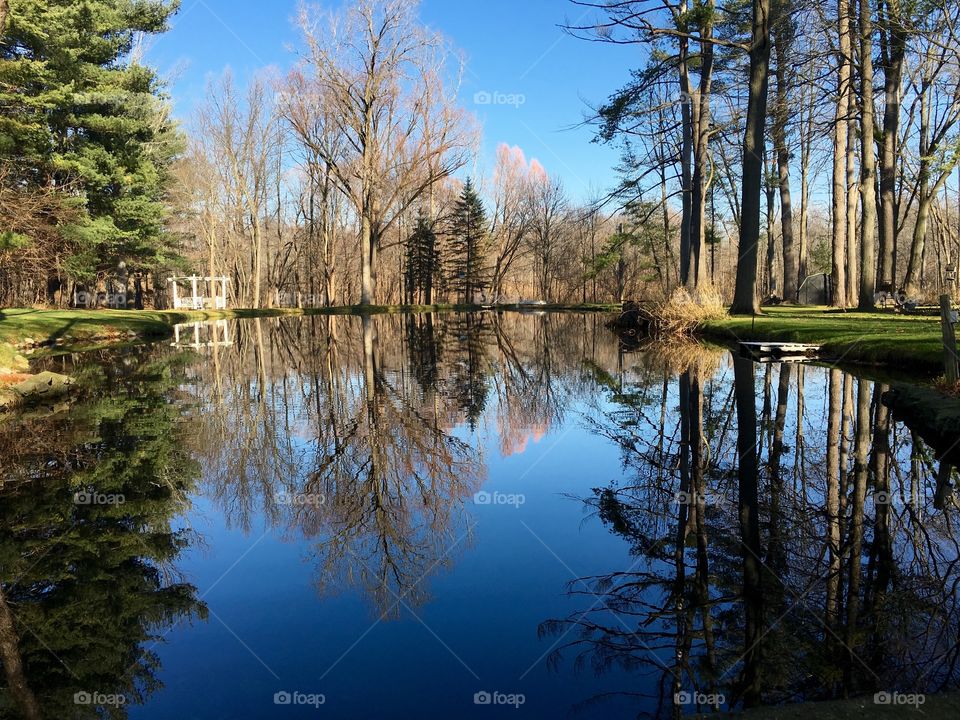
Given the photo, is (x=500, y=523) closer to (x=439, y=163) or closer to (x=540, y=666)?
(x=540, y=666)

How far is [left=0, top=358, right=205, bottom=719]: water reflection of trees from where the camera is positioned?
2.83 meters

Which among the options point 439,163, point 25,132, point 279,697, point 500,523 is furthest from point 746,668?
point 439,163

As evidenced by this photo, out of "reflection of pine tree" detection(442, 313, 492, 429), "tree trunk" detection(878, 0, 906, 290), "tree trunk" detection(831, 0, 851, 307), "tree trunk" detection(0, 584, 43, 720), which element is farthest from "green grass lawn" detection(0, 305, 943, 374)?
"tree trunk" detection(0, 584, 43, 720)

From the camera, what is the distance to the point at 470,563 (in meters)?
4.03

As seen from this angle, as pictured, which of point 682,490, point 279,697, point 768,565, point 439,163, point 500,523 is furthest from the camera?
point 439,163

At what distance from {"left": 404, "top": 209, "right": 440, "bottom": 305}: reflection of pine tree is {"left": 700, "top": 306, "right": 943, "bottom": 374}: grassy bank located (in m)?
42.4

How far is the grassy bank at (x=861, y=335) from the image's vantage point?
404 inches

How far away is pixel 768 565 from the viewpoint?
11.9ft

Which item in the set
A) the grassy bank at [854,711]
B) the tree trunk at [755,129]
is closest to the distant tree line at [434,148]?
the tree trunk at [755,129]

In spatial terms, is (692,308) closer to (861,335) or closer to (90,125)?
(861,335)

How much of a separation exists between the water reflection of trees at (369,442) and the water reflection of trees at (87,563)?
601mm

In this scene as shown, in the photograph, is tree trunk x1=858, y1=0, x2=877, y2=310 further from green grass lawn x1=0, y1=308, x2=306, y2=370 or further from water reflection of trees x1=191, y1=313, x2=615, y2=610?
green grass lawn x1=0, y1=308, x2=306, y2=370

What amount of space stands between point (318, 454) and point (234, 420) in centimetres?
232

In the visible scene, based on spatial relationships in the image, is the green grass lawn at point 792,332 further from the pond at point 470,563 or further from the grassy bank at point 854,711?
the grassy bank at point 854,711
